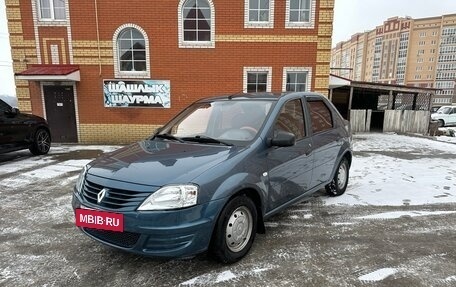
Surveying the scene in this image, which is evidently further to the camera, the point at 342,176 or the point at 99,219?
the point at 342,176

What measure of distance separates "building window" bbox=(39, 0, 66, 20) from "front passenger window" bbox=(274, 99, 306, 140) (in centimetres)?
1009

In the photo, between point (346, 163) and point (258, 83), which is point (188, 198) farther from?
point (258, 83)

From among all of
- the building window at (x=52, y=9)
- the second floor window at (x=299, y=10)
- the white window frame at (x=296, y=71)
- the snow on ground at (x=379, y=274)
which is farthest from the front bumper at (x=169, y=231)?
the building window at (x=52, y=9)

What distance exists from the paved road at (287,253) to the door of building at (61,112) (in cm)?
673

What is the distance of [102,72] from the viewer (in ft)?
35.0

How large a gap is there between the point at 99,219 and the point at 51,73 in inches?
359

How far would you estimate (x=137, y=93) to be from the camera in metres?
10.7

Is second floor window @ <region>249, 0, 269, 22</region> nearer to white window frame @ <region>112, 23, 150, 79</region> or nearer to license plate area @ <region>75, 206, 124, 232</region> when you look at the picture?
white window frame @ <region>112, 23, 150, 79</region>

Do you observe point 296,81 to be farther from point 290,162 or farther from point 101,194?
point 101,194

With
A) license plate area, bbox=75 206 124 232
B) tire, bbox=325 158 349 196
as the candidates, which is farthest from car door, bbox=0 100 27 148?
tire, bbox=325 158 349 196

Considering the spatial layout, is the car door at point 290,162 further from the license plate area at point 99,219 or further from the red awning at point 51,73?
the red awning at point 51,73

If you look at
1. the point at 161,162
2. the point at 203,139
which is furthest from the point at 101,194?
the point at 203,139

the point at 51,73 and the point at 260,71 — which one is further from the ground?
the point at 260,71

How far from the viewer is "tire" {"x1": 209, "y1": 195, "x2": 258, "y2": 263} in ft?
8.86
